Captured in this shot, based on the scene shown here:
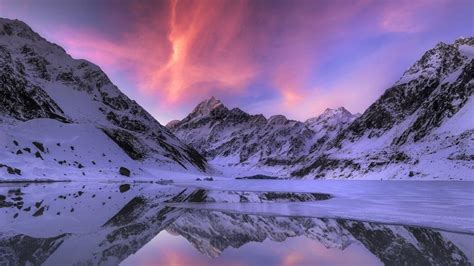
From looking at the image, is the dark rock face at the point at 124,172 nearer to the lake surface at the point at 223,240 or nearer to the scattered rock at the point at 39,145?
the scattered rock at the point at 39,145

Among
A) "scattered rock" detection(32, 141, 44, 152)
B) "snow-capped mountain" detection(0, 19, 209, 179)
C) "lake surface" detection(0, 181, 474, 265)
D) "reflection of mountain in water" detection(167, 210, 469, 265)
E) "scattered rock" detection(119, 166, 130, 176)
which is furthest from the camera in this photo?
"scattered rock" detection(119, 166, 130, 176)

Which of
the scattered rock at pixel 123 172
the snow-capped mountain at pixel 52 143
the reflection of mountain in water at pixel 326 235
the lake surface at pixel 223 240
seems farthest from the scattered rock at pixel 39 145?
the reflection of mountain in water at pixel 326 235

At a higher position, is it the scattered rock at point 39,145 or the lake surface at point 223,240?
the scattered rock at point 39,145

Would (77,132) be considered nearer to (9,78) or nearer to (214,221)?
(9,78)

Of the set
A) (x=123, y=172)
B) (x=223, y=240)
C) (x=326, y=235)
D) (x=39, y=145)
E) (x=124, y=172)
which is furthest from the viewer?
(x=124, y=172)

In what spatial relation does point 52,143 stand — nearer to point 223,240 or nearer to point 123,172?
point 123,172

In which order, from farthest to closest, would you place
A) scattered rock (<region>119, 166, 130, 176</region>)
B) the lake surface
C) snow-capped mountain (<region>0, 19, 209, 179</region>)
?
scattered rock (<region>119, 166, 130, 176</region>)
snow-capped mountain (<region>0, 19, 209, 179</region>)
the lake surface

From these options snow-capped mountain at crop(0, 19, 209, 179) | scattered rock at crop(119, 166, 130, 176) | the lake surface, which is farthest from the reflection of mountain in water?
scattered rock at crop(119, 166, 130, 176)

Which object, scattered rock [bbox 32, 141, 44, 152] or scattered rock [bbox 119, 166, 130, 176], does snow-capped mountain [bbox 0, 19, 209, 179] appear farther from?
scattered rock [bbox 119, 166, 130, 176]

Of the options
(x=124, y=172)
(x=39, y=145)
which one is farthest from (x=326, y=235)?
(x=124, y=172)

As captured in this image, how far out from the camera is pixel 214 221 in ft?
74.5

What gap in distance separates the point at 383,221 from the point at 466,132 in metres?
210

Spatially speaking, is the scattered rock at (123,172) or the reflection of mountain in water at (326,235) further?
the scattered rock at (123,172)

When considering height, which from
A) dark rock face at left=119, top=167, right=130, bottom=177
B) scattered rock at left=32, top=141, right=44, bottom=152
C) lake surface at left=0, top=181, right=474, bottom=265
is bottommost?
lake surface at left=0, top=181, right=474, bottom=265
